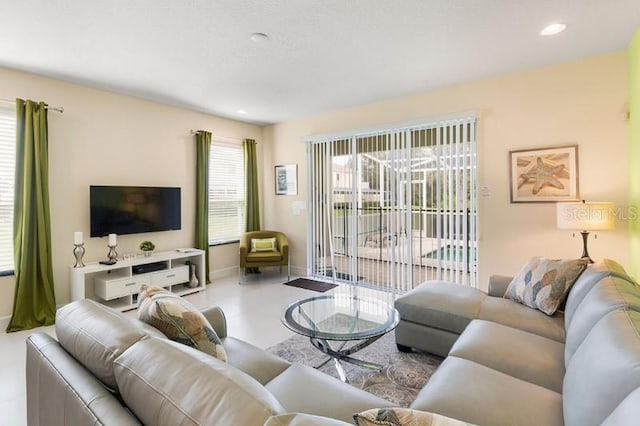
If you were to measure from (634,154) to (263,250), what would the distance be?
4481 millimetres

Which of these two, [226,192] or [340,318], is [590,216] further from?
[226,192]

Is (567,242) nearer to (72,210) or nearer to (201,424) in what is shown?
(201,424)

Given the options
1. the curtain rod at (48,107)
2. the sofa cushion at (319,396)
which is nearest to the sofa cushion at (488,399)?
the sofa cushion at (319,396)

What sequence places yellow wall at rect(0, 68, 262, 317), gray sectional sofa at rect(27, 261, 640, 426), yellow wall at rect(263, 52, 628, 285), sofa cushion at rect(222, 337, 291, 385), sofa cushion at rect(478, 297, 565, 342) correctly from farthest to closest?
yellow wall at rect(0, 68, 262, 317) < yellow wall at rect(263, 52, 628, 285) < sofa cushion at rect(478, 297, 565, 342) < sofa cushion at rect(222, 337, 291, 385) < gray sectional sofa at rect(27, 261, 640, 426)

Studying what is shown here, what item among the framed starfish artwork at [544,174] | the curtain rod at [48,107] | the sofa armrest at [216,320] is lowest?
the sofa armrest at [216,320]

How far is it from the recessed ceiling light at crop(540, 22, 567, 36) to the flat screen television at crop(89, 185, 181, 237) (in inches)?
178

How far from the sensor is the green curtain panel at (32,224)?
10.6ft

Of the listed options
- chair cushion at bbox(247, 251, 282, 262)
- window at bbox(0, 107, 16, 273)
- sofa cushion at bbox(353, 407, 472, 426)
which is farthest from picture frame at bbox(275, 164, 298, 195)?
sofa cushion at bbox(353, 407, 472, 426)

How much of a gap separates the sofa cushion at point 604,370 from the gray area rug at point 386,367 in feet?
3.43

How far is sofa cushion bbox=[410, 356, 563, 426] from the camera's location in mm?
1250

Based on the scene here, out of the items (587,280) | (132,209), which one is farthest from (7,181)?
(587,280)

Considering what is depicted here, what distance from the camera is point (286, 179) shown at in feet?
18.6

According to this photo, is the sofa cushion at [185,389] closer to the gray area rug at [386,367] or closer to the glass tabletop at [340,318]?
the glass tabletop at [340,318]

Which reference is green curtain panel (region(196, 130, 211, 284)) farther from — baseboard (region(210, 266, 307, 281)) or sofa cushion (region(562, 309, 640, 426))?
sofa cushion (region(562, 309, 640, 426))
